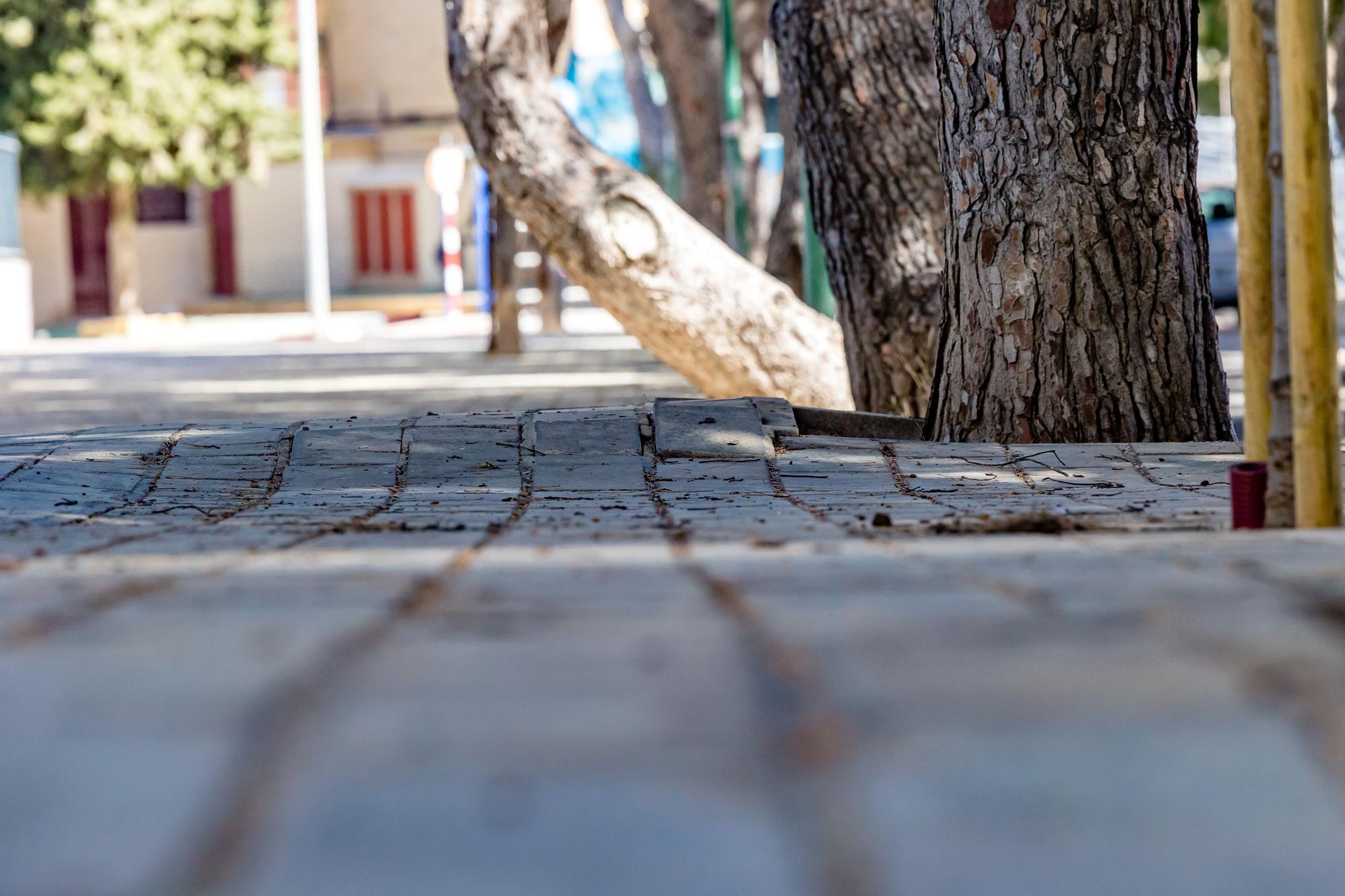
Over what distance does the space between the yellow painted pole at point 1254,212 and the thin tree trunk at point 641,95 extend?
17918mm

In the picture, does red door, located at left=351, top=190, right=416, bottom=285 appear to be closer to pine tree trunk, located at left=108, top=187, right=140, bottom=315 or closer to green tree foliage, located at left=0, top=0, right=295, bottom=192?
green tree foliage, located at left=0, top=0, right=295, bottom=192

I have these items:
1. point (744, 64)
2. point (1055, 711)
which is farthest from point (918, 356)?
point (744, 64)

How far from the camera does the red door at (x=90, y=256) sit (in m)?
29.2

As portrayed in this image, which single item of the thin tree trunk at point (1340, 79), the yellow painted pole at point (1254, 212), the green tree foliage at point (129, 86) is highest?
the green tree foliage at point (129, 86)

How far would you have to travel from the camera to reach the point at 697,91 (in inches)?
549

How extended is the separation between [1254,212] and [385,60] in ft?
97.6

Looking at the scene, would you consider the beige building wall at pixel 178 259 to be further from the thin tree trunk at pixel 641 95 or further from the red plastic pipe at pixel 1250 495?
the red plastic pipe at pixel 1250 495

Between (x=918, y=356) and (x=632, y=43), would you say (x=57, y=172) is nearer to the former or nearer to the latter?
(x=632, y=43)

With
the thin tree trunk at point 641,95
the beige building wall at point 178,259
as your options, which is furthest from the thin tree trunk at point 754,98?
the beige building wall at point 178,259

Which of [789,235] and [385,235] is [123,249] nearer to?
[385,235]

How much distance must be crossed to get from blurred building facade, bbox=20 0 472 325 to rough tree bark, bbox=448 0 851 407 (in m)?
23.3

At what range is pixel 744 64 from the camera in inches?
617

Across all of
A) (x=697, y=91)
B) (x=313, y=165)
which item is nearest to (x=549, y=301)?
(x=313, y=165)

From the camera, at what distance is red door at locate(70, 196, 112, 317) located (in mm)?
29203
